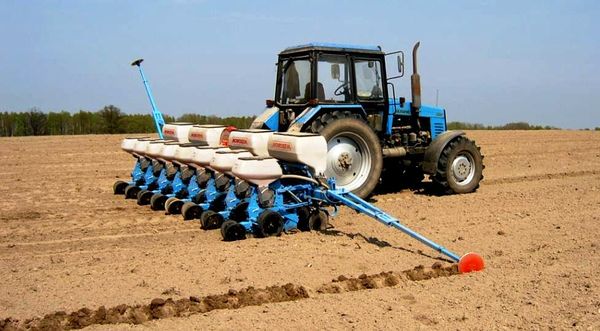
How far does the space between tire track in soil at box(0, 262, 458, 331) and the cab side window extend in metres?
4.48

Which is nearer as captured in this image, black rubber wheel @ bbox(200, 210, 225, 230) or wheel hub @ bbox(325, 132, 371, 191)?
black rubber wheel @ bbox(200, 210, 225, 230)

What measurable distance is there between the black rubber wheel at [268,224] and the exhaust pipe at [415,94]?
12.9 ft

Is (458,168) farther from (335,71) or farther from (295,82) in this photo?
(295,82)

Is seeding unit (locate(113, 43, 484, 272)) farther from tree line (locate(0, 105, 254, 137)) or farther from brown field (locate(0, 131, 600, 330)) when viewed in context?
tree line (locate(0, 105, 254, 137))

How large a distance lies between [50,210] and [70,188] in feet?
6.70

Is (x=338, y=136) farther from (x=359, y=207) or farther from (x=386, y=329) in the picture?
(x=386, y=329)

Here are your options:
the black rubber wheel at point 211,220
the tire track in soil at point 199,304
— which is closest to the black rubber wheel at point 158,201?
the black rubber wheel at point 211,220

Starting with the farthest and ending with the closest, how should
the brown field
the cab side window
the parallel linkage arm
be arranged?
the cab side window → the parallel linkage arm → the brown field

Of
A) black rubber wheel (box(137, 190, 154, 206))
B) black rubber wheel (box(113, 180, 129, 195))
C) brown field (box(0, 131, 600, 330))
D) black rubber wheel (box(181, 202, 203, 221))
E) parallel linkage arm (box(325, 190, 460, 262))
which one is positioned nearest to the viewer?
brown field (box(0, 131, 600, 330))

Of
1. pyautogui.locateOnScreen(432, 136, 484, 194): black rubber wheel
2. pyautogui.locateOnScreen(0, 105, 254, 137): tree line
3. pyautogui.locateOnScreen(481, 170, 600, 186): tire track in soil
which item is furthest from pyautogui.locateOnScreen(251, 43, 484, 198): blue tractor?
pyautogui.locateOnScreen(0, 105, 254, 137): tree line

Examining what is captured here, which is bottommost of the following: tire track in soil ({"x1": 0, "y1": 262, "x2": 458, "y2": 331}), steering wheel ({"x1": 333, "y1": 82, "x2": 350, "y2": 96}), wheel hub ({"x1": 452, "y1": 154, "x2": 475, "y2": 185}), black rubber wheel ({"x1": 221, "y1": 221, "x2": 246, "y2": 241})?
tire track in soil ({"x1": 0, "y1": 262, "x2": 458, "y2": 331})

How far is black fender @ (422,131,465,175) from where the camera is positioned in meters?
9.48

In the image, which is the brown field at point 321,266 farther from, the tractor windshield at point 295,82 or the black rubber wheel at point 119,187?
the tractor windshield at point 295,82

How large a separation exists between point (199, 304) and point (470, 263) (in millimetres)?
2264
